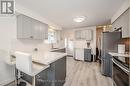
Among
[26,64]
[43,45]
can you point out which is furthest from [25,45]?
[26,64]

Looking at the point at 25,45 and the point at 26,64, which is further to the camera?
the point at 25,45

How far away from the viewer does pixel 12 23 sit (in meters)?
2.73

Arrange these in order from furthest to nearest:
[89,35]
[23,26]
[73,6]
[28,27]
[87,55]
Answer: [89,35] < [87,55] < [28,27] < [23,26] < [73,6]

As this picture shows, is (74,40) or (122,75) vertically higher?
(74,40)

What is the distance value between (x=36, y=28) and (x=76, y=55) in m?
3.62

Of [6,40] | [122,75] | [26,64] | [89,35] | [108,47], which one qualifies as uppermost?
[89,35]

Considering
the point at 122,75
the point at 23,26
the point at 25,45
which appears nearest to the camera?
the point at 122,75

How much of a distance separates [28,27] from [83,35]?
4002mm

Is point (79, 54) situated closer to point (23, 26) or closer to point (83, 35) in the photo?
point (83, 35)

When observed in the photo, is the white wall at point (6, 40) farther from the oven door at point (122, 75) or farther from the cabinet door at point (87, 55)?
the cabinet door at point (87, 55)

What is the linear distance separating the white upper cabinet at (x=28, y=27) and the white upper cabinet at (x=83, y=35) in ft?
11.2

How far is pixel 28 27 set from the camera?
9.45ft

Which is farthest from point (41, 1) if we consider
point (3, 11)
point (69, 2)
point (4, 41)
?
point (4, 41)

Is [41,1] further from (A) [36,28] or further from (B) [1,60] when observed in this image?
(B) [1,60]
